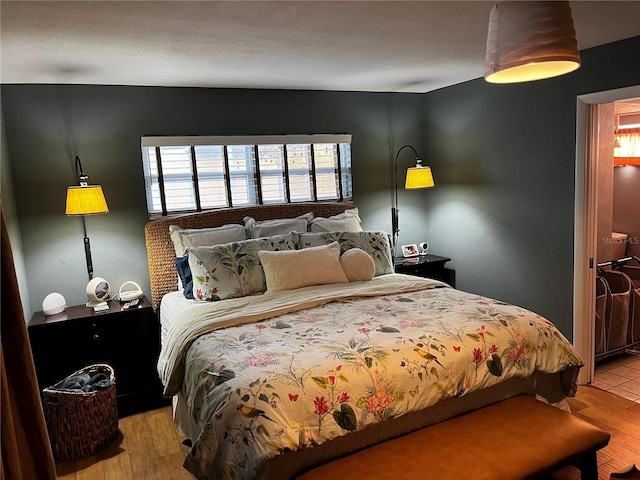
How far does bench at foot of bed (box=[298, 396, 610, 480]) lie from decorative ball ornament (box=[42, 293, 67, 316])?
2.31 metres

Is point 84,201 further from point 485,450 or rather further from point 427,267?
point 427,267

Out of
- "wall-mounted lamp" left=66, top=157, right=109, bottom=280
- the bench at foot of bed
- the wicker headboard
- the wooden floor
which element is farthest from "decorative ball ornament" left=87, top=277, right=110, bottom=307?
the bench at foot of bed

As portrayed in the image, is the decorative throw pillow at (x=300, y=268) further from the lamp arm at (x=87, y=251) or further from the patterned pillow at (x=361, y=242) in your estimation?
the lamp arm at (x=87, y=251)

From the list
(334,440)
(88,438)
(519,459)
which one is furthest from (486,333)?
(88,438)

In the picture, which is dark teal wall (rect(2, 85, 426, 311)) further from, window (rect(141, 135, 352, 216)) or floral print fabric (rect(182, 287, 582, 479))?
floral print fabric (rect(182, 287, 582, 479))

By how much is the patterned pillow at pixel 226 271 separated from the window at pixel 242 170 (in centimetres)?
76

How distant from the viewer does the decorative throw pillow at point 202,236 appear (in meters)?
3.50

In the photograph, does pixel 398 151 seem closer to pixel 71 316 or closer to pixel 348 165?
pixel 348 165

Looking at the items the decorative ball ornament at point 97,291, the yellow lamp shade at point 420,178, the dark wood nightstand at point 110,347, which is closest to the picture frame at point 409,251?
the yellow lamp shade at point 420,178

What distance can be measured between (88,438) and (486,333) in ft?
7.83

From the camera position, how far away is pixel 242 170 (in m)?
4.01

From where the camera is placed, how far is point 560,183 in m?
3.40

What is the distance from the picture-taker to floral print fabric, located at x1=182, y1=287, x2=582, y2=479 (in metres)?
1.80

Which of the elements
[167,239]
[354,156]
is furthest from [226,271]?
[354,156]
